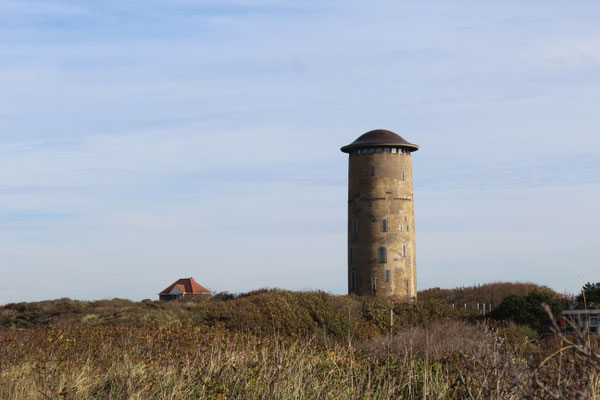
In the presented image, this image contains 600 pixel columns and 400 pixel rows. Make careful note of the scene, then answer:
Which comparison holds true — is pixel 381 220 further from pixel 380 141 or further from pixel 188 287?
pixel 188 287

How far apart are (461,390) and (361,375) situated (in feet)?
5.48

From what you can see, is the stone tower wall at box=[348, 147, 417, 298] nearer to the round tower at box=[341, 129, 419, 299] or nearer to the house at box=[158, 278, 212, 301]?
the round tower at box=[341, 129, 419, 299]

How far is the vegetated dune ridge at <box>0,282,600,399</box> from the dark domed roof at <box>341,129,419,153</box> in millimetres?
17936

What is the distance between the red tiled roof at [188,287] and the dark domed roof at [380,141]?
18915 millimetres

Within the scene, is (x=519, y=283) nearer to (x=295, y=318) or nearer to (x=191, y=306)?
(x=191, y=306)

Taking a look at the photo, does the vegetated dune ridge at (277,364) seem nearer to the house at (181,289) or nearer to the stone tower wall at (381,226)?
the stone tower wall at (381,226)

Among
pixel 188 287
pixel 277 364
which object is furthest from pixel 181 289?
pixel 277 364

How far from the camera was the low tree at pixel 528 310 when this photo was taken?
29.0 metres

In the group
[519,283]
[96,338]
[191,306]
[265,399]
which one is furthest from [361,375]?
[519,283]

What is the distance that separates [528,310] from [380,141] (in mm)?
13949

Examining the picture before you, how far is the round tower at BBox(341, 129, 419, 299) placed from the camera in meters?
38.8

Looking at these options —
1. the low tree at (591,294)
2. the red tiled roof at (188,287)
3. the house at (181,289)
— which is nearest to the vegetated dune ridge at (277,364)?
the low tree at (591,294)

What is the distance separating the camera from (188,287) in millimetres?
52656

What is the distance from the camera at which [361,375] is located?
10.2 m
